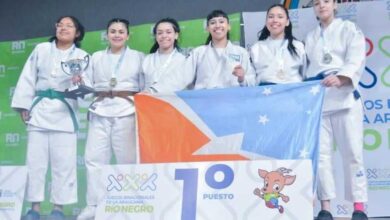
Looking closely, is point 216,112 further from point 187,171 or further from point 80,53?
point 80,53

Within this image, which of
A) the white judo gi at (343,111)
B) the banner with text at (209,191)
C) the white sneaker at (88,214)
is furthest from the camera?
the white sneaker at (88,214)

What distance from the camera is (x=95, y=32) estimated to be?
473 centimetres

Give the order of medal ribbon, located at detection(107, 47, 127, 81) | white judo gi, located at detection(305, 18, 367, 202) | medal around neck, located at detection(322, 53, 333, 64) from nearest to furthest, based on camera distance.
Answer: white judo gi, located at detection(305, 18, 367, 202), medal around neck, located at detection(322, 53, 333, 64), medal ribbon, located at detection(107, 47, 127, 81)

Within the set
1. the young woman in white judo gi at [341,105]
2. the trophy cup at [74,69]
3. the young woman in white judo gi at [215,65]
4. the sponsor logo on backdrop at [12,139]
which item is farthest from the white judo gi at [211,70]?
the sponsor logo on backdrop at [12,139]

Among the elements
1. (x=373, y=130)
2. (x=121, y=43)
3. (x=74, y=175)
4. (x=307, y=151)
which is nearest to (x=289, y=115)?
(x=307, y=151)

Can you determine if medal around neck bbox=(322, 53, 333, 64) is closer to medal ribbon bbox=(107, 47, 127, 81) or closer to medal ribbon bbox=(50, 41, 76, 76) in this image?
medal ribbon bbox=(107, 47, 127, 81)

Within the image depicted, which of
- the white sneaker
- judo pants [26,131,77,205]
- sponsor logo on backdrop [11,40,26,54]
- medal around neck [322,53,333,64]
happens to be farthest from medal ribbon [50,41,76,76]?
medal around neck [322,53,333,64]

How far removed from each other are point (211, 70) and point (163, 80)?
382mm

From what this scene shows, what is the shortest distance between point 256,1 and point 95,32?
159 cm

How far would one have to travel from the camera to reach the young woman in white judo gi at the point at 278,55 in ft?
11.7

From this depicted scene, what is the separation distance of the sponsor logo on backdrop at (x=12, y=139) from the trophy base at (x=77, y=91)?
1210mm

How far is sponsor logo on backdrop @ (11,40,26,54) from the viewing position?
496 cm

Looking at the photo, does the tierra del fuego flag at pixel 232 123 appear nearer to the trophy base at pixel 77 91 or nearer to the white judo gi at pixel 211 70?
the white judo gi at pixel 211 70

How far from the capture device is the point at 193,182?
9.93ft
